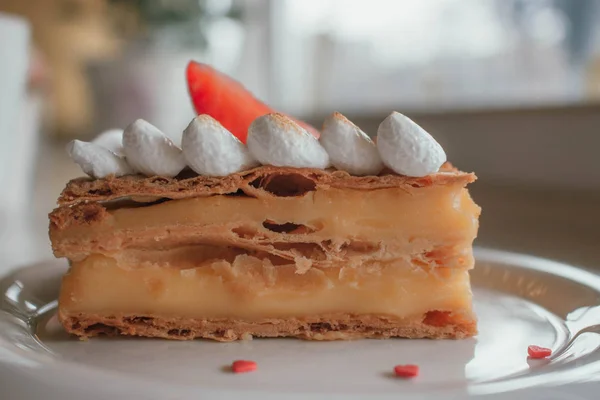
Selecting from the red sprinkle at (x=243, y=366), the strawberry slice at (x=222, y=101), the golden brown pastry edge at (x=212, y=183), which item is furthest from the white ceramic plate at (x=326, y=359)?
the strawberry slice at (x=222, y=101)

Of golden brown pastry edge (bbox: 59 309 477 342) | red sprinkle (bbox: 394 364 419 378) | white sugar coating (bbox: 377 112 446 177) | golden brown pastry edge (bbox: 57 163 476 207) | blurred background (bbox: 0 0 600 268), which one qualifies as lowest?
red sprinkle (bbox: 394 364 419 378)

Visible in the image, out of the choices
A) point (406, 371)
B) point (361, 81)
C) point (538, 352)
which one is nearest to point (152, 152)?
point (406, 371)

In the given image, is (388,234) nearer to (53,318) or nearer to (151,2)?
(53,318)

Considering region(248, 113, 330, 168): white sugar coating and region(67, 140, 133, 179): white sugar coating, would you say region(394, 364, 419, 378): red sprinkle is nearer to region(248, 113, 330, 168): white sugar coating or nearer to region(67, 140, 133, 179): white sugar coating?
region(248, 113, 330, 168): white sugar coating

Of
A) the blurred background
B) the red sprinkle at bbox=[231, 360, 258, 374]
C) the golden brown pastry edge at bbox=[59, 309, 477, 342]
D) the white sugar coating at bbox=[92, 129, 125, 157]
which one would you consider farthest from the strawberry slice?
the blurred background

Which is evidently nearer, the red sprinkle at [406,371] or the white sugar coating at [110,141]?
the red sprinkle at [406,371]

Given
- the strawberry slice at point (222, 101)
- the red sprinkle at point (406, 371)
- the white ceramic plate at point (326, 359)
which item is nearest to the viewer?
the white ceramic plate at point (326, 359)

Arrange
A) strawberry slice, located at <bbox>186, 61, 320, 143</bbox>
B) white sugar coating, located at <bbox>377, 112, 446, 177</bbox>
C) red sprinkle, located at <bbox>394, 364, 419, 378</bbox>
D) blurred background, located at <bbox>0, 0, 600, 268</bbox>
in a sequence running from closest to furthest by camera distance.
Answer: red sprinkle, located at <bbox>394, 364, 419, 378</bbox> < white sugar coating, located at <bbox>377, 112, 446, 177</bbox> < strawberry slice, located at <bbox>186, 61, 320, 143</bbox> < blurred background, located at <bbox>0, 0, 600, 268</bbox>

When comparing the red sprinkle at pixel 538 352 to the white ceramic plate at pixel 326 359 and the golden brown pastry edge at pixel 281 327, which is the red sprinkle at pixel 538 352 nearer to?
the white ceramic plate at pixel 326 359
